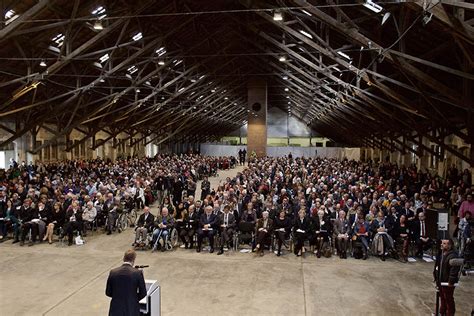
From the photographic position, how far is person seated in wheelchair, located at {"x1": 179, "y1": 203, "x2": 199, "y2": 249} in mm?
9750

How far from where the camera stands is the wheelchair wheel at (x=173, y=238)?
9763mm

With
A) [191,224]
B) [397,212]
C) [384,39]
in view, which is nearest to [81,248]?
[191,224]

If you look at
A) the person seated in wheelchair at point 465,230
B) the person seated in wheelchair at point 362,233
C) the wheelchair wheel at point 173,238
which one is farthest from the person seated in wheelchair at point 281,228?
the person seated in wheelchair at point 465,230

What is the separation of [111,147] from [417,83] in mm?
23212

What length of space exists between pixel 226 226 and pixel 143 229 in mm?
1918

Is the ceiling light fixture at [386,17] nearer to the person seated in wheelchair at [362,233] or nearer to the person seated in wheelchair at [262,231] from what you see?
the person seated in wheelchair at [362,233]

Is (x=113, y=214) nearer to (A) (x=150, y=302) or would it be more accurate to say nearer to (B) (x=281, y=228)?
(B) (x=281, y=228)

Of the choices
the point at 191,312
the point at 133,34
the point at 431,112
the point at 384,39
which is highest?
the point at 133,34

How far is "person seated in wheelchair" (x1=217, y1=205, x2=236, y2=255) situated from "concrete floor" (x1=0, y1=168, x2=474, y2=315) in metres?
0.39

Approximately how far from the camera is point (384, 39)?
40.3 feet

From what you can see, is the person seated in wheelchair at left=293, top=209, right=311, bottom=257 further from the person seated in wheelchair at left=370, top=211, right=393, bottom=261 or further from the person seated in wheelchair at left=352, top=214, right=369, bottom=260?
the person seated in wheelchair at left=370, top=211, right=393, bottom=261

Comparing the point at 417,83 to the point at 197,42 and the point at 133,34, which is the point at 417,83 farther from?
the point at 197,42

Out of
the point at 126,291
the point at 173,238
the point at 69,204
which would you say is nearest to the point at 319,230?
the point at 173,238

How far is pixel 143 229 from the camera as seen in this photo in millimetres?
9672
